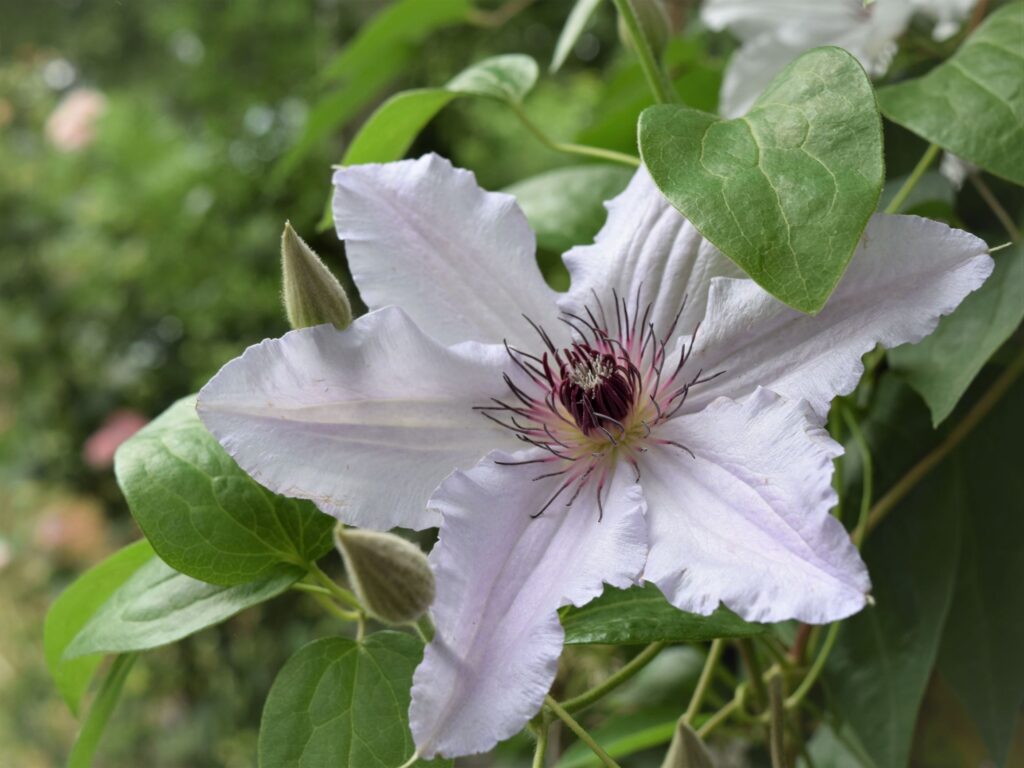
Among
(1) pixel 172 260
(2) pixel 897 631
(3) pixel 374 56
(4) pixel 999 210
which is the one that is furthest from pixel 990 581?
(1) pixel 172 260

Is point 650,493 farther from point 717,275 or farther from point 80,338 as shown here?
point 80,338

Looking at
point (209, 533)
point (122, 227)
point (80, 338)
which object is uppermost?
point (209, 533)

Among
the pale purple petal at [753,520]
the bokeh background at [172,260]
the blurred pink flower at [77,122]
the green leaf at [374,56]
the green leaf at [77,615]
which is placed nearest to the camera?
the pale purple petal at [753,520]

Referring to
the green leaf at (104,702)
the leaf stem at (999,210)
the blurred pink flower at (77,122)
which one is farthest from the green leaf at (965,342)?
the blurred pink flower at (77,122)

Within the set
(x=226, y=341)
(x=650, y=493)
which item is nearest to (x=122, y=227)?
(x=226, y=341)

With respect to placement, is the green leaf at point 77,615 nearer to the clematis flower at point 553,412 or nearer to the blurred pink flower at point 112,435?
the clematis flower at point 553,412

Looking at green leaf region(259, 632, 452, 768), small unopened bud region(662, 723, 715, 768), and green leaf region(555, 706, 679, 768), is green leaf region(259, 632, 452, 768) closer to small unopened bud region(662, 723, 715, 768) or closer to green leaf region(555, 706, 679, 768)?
small unopened bud region(662, 723, 715, 768)

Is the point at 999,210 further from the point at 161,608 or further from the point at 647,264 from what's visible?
the point at 161,608
